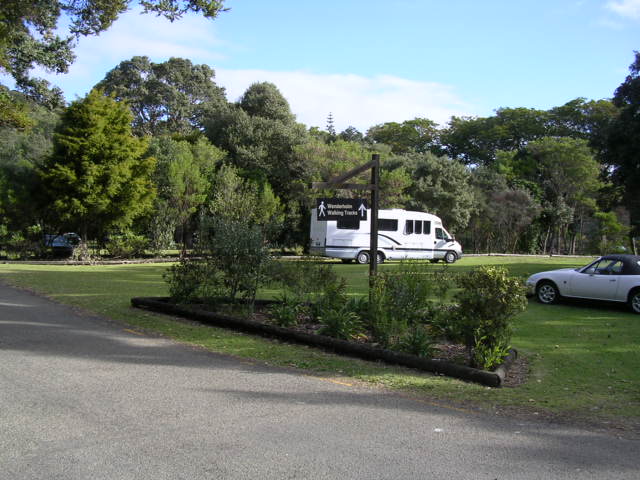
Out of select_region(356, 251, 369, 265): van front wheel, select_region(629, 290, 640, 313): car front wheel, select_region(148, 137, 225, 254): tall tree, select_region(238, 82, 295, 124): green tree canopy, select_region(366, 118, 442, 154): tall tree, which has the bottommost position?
select_region(629, 290, 640, 313): car front wheel

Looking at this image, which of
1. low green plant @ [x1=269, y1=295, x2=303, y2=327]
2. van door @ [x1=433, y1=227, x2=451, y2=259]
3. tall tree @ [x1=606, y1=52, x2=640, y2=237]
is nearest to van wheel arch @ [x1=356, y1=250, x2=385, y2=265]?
van door @ [x1=433, y1=227, x2=451, y2=259]

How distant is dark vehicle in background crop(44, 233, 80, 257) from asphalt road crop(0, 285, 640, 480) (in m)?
26.1

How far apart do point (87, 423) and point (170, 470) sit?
4.38 ft

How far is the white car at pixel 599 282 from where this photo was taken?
12.5 metres

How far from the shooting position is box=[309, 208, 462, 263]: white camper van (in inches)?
1130

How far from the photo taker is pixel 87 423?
16.0ft

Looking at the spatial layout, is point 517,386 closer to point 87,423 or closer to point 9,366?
point 87,423

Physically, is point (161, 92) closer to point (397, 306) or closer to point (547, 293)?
point (547, 293)

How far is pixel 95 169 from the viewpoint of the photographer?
91.2 feet

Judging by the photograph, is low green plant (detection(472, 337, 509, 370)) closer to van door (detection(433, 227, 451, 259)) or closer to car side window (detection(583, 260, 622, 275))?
car side window (detection(583, 260, 622, 275))

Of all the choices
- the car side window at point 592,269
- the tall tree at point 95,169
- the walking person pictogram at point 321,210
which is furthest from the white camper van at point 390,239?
A: the walking person pictogram at point 321,210

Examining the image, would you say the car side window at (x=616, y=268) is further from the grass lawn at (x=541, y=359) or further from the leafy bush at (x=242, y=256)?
the leafy bush at (x=242, y=256)

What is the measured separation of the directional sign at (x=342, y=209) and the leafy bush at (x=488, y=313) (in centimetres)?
415

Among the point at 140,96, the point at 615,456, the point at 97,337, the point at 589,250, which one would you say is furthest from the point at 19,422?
the point at 140,96
